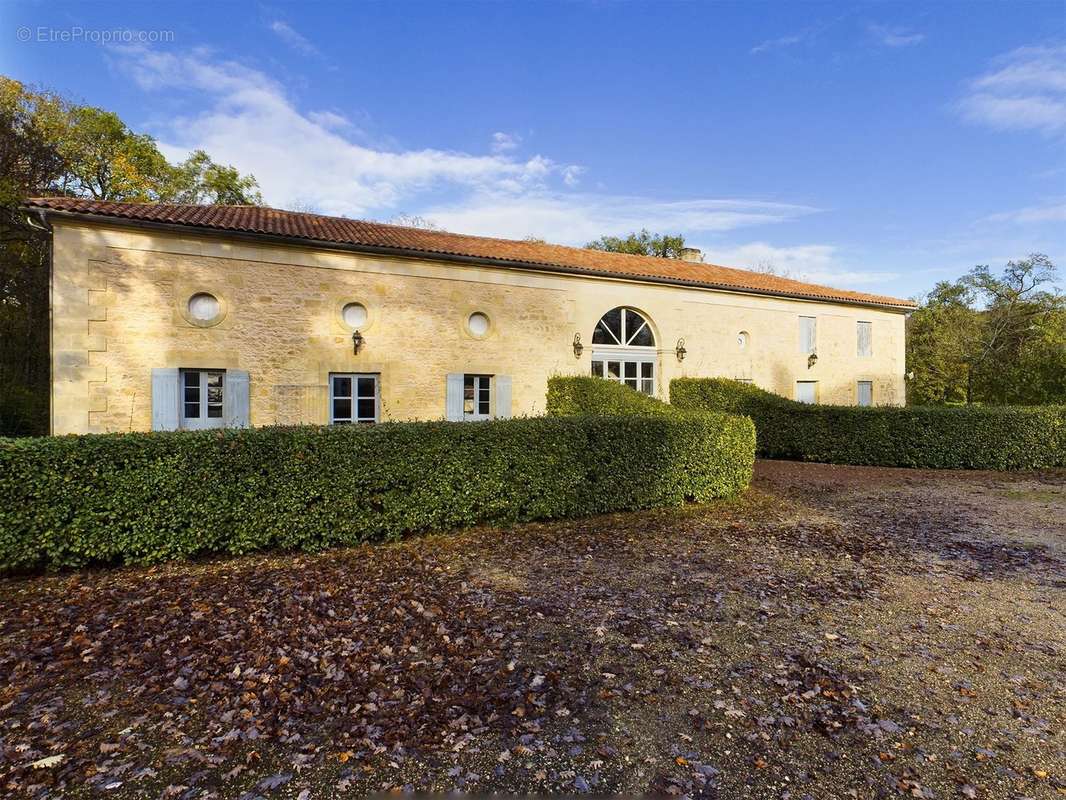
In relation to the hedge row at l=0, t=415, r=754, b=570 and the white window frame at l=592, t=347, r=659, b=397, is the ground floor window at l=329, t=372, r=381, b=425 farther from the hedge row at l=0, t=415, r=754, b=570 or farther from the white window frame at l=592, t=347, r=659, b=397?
the hedge row at l=0, t=415, r=754, b=570

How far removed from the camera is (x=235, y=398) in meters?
11.0

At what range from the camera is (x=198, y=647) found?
11.6 ft

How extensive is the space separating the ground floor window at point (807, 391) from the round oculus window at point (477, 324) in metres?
11.2

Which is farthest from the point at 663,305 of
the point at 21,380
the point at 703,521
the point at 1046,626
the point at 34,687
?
the point at 21,380

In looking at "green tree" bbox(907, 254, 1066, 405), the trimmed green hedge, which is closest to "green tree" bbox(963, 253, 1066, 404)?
"green tree" bbox(907, 254, 1066, 405)

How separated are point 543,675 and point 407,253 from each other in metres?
10.9

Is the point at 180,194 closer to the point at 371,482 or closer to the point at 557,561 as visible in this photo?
the point at 371,482

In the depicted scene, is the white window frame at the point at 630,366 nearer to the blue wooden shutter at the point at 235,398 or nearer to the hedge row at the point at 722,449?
the hedge row at the point at 722,449

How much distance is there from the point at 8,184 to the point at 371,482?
18.2 metres

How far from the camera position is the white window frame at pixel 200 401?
1080 centimetres

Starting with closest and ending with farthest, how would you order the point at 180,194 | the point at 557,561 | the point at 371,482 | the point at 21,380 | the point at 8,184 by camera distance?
the point at 557,561 → the point at 371,482 → the point at 8,184 → the point at 21,380 → the point at 180,194

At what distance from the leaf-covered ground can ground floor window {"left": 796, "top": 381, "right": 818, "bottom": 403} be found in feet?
42.6

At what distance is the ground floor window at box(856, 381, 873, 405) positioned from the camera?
19.2 m

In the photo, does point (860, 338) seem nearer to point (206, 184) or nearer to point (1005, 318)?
point (1005, 318)
